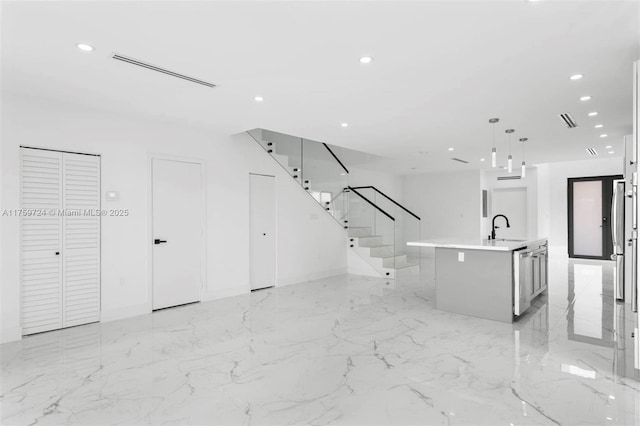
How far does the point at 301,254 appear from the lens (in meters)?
7.39

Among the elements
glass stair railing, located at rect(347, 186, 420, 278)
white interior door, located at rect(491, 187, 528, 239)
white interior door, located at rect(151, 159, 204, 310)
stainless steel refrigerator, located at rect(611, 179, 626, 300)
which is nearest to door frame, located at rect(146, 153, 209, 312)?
white interior door, located at rect(151, 159, 204, 310)

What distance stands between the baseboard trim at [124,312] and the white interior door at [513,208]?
9.94m

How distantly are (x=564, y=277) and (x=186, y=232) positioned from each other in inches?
291

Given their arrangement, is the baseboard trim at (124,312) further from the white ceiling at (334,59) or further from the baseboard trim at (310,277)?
the white ceiling at (334,59)

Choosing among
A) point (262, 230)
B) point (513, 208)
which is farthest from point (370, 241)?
point (513, 208)

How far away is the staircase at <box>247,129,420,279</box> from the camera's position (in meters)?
7.29

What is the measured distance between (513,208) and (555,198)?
1135mm

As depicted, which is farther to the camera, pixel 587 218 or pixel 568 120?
pixel 587 218

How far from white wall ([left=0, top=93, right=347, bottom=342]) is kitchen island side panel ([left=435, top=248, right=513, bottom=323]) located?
316cm

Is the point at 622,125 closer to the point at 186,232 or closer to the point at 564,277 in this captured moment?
the point at 564,277

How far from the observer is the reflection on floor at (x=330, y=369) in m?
2.44

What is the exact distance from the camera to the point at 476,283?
467cm

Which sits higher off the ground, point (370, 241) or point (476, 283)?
point (370, 241)

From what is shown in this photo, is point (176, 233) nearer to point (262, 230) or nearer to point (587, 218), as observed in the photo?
point (262, 230)
